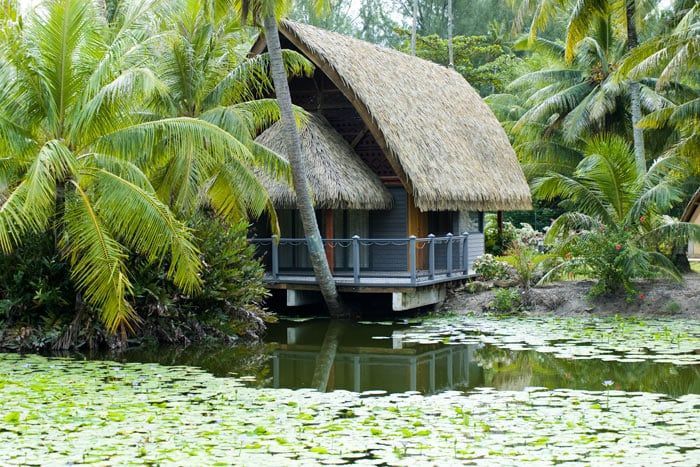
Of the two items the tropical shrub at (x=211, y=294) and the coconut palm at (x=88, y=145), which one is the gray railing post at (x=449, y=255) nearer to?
the tropical shrub at (x=211, y=294)

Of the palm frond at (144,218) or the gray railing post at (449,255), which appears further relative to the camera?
the gray railing post at (449,255)

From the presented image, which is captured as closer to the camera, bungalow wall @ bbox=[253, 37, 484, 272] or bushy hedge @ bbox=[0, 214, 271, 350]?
bushy hedge @ bbox=[0, 214, 271, 350]

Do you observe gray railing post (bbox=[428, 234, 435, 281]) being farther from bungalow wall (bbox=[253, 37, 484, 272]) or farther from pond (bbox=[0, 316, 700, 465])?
pond (bbox=[0, 316, 700, 465])

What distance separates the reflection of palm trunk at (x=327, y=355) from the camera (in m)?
11.7

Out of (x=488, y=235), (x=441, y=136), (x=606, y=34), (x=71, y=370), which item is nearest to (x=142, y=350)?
(x=71, y=370)

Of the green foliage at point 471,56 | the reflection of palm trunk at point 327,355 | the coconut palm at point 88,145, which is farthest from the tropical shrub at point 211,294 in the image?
the green foliage at point 471,56

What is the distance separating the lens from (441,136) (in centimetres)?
→ 2098

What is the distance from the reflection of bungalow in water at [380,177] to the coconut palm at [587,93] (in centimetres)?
558

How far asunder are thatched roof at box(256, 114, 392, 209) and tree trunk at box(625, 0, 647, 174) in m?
6.48

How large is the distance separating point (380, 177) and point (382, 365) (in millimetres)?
7845

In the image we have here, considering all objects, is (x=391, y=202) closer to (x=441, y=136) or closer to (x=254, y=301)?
(x=441, y=136)

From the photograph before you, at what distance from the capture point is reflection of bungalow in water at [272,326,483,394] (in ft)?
37.7

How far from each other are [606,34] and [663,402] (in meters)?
19.9

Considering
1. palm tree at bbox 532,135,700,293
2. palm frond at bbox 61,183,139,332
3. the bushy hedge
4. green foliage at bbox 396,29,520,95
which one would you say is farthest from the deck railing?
green foliage at bbox 396,29,520,95
